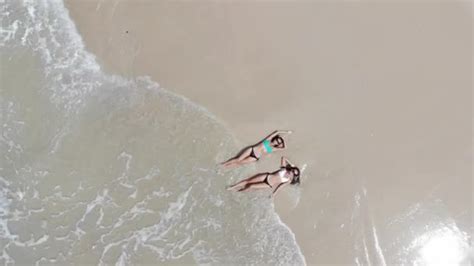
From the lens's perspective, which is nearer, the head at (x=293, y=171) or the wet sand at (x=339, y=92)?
the head at (x=293, y=171)

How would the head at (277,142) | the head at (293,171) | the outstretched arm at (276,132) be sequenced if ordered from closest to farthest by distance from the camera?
1. the head at (293,171)
2. the head at (277,142)
3. the outstretched arm at (276,132)

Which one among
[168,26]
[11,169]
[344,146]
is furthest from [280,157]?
[11,169]

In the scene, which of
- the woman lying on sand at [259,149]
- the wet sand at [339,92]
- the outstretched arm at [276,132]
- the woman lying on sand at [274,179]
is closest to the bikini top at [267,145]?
the woman lying on sand at [259,149]

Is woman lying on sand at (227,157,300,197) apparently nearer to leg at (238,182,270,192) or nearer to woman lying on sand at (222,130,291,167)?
leg at (238,182,270,192)

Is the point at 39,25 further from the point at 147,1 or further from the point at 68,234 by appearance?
the point at 68,234

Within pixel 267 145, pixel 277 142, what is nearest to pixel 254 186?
pixel 267 145

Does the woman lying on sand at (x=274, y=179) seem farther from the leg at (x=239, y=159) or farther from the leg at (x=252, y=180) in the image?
the leg at (x=239, y=159)

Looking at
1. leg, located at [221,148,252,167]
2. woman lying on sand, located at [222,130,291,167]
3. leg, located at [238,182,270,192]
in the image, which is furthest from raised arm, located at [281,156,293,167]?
leg, located at [221,148,252,167]
